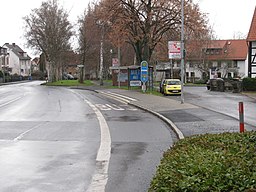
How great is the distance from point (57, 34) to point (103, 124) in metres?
56.1

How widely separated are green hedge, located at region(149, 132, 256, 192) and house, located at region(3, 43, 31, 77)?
10844 centimetres

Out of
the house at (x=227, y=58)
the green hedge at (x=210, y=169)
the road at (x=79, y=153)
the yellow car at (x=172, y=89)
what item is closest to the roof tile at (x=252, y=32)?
the yellow car at (x=172, y=89)

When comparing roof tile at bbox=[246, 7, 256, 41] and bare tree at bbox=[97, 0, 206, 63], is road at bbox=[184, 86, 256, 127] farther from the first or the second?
roof tile at bbox=[246, 7, 256, 41]

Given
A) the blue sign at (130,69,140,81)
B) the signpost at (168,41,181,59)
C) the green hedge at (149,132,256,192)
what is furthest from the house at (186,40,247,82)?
the green hedge at (149,132,256,192)

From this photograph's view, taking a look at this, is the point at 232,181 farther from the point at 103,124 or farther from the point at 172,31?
the point at 172,31

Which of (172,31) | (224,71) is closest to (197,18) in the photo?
(172,31)

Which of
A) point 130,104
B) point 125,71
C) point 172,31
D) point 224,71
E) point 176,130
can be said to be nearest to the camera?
point 176,130

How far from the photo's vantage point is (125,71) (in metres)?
50.5

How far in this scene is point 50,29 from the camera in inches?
2729

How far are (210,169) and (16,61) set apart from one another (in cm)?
12056

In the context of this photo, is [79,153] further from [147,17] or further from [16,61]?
[16,61]

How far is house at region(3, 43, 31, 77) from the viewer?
382 ft

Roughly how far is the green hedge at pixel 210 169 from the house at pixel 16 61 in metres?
108

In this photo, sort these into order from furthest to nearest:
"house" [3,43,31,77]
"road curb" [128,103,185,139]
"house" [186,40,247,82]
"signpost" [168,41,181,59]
Result: "house" [3,43,31,77], "house" [186,40,247,82], "signpost" [168,41,181,59], "road curb" [128,103,185,139]
